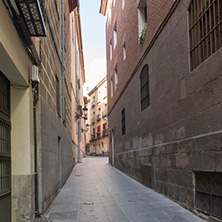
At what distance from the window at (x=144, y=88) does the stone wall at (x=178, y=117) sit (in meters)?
0.27

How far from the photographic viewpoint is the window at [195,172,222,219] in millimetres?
4883

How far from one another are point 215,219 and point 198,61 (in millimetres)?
3018

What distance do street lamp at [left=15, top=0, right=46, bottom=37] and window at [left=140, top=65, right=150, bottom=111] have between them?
5.58 metres

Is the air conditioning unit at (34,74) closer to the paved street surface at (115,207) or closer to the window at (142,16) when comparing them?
the paved street surface at (115,207)

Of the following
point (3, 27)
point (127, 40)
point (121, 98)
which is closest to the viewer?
point (3, 27)

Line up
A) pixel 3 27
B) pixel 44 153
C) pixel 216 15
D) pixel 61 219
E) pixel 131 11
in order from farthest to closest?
pixel 131 11 < pixel 44 153 < pixel 61 219 < pixel 216 15 < pixel 3 27

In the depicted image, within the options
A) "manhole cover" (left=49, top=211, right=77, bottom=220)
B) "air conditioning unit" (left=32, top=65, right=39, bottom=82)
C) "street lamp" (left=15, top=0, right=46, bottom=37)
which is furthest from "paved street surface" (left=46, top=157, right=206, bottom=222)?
"street lamp" (left=15, top=0, right=46, bottom=37)

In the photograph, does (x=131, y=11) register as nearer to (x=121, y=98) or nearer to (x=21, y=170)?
(x=121, y=98)

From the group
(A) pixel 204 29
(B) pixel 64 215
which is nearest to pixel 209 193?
(B) pixel 64 215

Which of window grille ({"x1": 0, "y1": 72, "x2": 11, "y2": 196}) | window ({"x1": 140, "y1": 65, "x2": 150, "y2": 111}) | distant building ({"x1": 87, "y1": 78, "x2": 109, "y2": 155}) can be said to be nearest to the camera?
window grille ({"x1": 0, "y1": 72, "x2": 11, "y2": 196})

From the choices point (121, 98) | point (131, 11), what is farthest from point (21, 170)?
Result: point (121, 98)

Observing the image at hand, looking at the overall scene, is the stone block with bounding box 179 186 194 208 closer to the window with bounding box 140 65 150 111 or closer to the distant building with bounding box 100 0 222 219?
the distant building with bounding box 100 0 222 219

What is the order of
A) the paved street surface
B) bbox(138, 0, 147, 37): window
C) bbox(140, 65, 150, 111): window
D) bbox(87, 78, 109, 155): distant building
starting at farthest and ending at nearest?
bbox(87, 78, 109, 155): distant building → bbox(138, 0, 147, 37): window → bbox(140, 65, 150, 111): window → the paved street surface

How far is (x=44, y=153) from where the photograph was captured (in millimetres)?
5891
